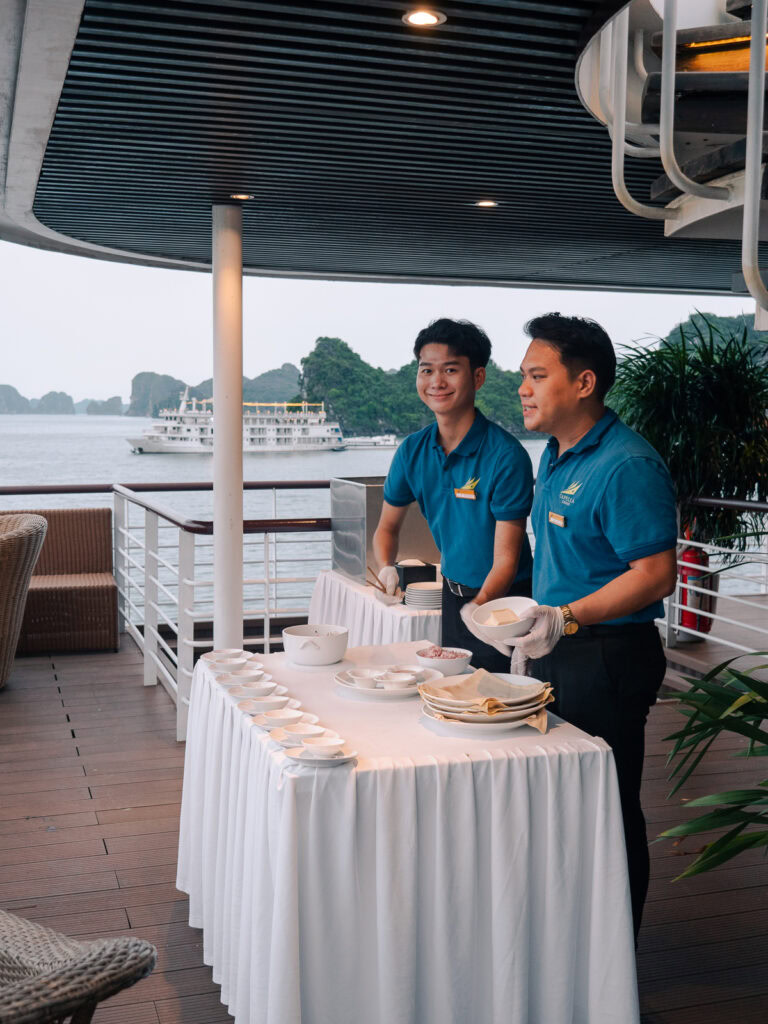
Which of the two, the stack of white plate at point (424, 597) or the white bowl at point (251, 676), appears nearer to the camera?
the white bowl at point (251, 676)

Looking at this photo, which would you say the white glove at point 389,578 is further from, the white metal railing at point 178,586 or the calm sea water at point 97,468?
the calm sea water at point 97,468

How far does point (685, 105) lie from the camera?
3.50 meters

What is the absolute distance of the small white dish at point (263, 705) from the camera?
78.4 inches

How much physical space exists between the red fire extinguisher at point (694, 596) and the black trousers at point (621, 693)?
3.48 m

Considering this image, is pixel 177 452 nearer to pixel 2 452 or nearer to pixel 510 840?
pixel 510 840

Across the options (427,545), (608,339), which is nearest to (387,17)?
(608,339)

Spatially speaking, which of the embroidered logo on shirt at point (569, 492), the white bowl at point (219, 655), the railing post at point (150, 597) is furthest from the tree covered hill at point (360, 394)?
the embroidered logo on shirt at point (569, 492)

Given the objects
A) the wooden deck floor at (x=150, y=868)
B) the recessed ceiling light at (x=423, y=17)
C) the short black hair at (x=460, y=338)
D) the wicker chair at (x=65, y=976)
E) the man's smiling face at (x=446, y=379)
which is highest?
the recessed ceiling light at (x=423, y=17)

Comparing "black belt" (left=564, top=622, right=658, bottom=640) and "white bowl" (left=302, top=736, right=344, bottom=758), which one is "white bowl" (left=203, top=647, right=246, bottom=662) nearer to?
"white bowl" (left=302, top=736, right=344, bottom=758)

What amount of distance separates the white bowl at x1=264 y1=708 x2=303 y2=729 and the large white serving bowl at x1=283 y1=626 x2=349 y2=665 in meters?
0.38

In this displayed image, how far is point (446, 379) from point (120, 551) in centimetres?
349

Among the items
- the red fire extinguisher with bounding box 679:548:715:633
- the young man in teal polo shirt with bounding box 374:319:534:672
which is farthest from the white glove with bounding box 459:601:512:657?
the red fire extinguisher with bounding box 679:548:715:633

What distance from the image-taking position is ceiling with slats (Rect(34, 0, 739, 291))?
103 inches

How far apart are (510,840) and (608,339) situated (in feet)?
3.79
